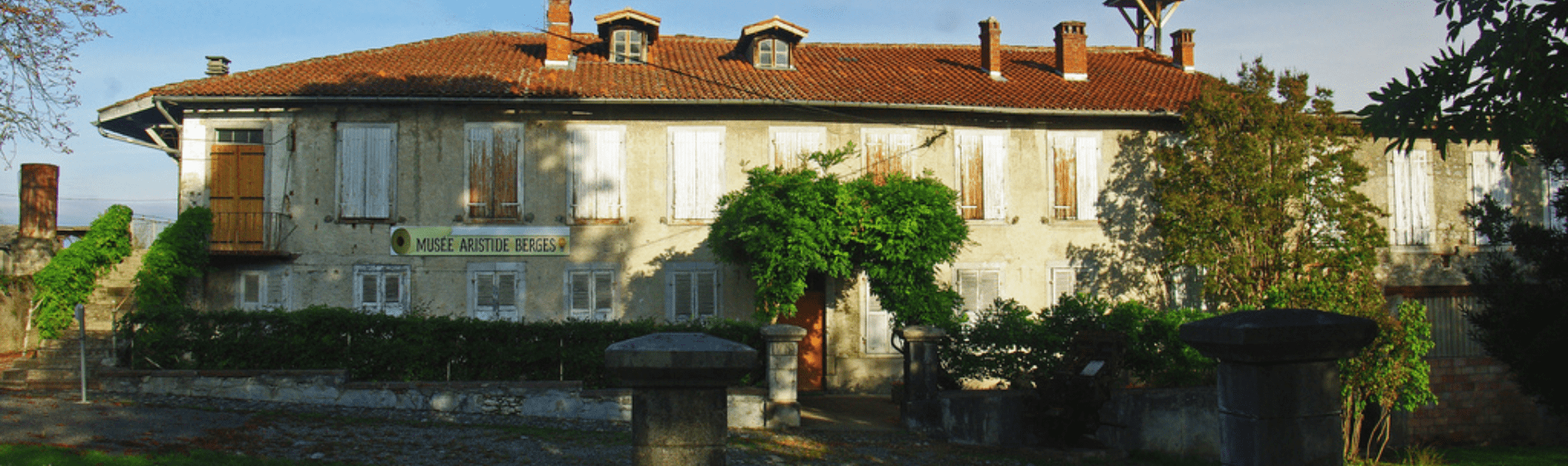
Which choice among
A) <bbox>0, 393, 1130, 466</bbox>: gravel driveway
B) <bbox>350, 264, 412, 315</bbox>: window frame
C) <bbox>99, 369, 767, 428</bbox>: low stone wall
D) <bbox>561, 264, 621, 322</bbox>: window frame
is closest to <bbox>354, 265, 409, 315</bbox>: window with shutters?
<bbox>350, 264, 412, 315</bbox>: window frame

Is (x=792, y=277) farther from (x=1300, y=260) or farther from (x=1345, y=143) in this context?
(x=1345, y=143)

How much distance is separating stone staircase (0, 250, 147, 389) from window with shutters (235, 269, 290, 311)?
1.39 metres

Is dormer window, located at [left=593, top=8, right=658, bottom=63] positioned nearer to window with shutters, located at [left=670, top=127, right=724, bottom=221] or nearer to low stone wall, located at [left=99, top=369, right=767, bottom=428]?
window with shutters, located at [left=670, top=127, right=724, bottom=221]

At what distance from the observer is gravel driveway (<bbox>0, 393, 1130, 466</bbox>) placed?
843 cm

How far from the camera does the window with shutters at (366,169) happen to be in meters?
14.3

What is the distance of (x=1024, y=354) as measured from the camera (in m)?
11.6

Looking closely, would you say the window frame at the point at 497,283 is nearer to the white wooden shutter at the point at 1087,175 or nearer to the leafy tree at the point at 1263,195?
the white wooden shutter at the point at 1087,175

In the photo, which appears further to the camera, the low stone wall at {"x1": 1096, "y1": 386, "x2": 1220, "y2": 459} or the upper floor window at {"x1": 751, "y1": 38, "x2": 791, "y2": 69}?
the upper floor window at {"x1": 751, "y1": 38, "x2": 791, "y2": 69}

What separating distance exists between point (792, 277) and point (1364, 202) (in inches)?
363

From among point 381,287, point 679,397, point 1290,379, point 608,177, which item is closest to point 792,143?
point 608,177

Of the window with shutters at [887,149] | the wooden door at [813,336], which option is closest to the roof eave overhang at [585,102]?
the window with shutters at [887,149]

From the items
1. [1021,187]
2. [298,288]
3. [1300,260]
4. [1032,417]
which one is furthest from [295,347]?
[1300,260]

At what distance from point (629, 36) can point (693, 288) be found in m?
4.81

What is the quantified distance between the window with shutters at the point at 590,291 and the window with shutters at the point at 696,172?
1.40 m
